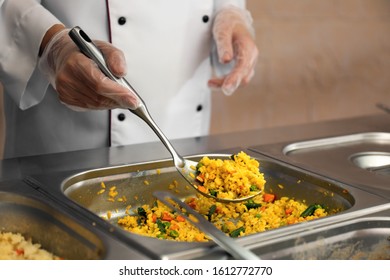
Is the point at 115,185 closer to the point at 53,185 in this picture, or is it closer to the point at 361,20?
the point at 53,185

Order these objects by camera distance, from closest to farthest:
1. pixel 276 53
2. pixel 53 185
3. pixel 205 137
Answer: pixel 53 185 < pixel 205 137 < pixel 276 53

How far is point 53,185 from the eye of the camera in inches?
42.1

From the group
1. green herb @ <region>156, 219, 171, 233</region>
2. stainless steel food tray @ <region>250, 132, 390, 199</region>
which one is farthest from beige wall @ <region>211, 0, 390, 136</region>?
green herb @ <region>156, 219, 171, 233</region>

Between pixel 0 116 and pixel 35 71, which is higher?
pixel 35 71

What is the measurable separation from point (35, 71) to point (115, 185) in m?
0.52

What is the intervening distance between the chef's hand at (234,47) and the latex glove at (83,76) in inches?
15.1

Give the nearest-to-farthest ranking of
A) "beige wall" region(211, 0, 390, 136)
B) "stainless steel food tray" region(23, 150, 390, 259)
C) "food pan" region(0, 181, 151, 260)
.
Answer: "food pan" region(0, 181, 151, 260)
"stainless steel food tray" region(23, 150, 390, 259)
"beige wall" region(211, 0, 390, 136)

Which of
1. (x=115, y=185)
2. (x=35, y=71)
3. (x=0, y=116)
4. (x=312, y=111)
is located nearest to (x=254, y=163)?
(x=115, y=185)

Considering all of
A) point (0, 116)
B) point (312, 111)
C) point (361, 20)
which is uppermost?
point (361, 20)

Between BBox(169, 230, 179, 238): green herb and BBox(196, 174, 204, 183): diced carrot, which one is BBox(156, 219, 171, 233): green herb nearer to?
BBox(169, 230, 179, 238): green herb

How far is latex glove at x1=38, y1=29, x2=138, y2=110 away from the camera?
3.88 feet

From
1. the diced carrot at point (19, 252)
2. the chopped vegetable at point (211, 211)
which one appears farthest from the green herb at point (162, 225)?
the diced carrot at point (19, 252)

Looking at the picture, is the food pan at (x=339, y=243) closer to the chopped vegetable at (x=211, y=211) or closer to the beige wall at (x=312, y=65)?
the chopped vegetable at (x=211, y=211)

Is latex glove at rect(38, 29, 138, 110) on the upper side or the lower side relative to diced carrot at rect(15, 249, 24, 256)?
upper
